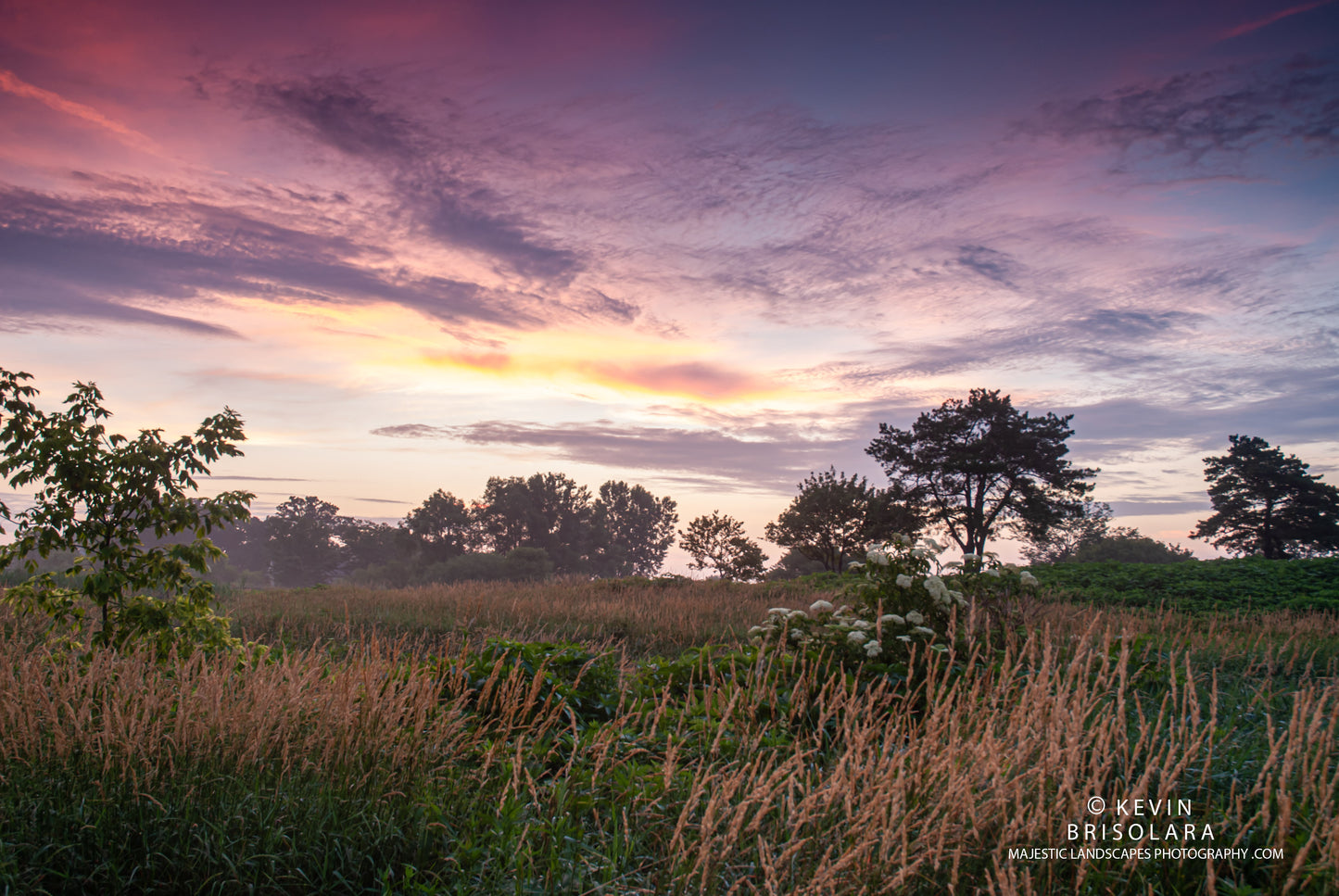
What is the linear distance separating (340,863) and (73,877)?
1094mm

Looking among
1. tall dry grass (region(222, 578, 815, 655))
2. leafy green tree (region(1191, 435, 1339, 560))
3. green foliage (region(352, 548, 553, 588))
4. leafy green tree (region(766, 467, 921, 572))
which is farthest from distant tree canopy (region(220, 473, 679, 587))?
leafy green tree (region(1191, 435, 1339, 560))

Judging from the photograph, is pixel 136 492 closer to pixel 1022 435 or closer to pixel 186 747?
pixel 186 747

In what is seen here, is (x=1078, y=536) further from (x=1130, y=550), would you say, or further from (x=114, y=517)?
(x=114, y=517)

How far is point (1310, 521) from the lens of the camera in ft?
132

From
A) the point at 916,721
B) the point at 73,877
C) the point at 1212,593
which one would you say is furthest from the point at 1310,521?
the point at 73,877

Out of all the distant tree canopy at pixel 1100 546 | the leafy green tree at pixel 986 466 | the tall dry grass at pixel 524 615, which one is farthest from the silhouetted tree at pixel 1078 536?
the tall dry grass at pixel 524 615

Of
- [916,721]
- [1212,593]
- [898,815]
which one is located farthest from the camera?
[1212,593]

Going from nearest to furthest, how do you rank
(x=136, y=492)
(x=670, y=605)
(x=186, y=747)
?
(x=186, y=747) → (x=136, y=492) → (x=670, y=605)

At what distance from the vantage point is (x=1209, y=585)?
21172 millimetres

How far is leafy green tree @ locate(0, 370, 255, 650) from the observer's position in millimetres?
6008

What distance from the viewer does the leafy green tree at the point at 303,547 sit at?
69.3 metres

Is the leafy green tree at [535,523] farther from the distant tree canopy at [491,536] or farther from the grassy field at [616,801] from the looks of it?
the grassy field at [616,801]

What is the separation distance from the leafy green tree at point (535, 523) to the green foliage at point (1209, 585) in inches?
1786

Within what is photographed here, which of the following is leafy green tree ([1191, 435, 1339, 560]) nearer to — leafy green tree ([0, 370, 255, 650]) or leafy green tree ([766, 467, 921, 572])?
leafy green tree ([766, 467, 921, 572])
